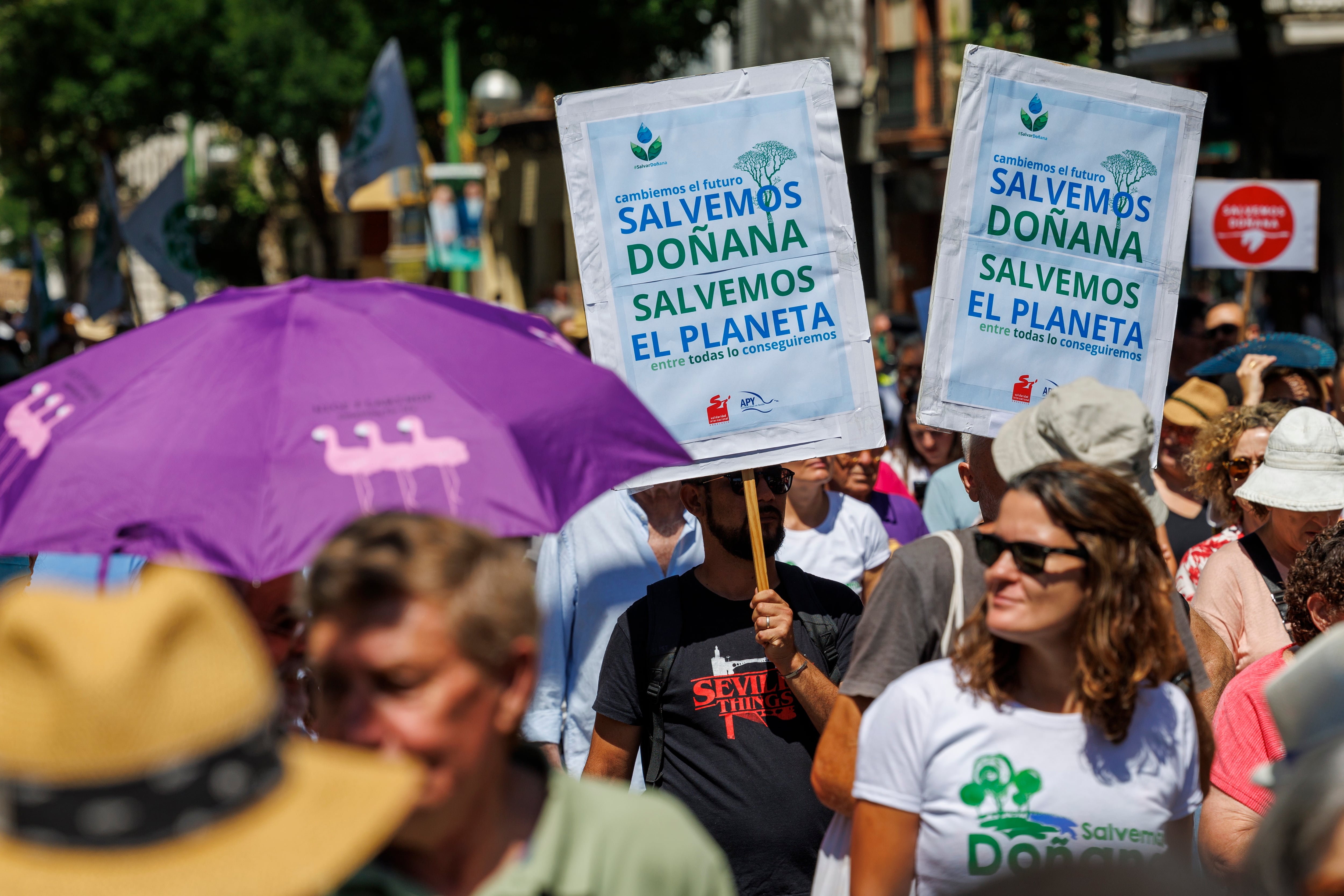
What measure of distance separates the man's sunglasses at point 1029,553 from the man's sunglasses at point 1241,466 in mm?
2595

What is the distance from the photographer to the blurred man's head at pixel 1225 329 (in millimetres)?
8969

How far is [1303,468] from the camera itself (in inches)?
177

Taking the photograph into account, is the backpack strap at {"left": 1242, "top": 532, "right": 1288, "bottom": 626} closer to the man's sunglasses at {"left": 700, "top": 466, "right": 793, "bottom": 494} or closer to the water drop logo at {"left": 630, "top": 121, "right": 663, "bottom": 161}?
the man's sunglasses at {"left": 700, "top": 466, "right": 793, "bottom": 494}

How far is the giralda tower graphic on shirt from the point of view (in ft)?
11.9

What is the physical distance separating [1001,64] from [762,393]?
1.06 meters

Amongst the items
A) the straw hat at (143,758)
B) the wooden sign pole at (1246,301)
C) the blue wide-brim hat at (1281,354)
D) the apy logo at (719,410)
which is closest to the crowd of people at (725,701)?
the straw hat at (143,758)

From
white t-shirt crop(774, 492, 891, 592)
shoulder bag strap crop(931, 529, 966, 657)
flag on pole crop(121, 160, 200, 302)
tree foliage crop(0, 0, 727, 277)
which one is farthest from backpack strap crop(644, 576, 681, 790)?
tree foliage crop(0, 0, 727, 277)

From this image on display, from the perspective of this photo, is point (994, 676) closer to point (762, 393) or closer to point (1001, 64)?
point (762, 393)

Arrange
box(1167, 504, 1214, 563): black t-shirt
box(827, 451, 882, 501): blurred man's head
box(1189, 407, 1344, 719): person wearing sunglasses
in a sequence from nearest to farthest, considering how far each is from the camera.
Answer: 1. box(1189, 407, 1344, 719): person wearing sunglasses
2. box(1167, 504, 1214, 563): black t-shirt
3. box(827, 451, 882, 501): blurred man's head

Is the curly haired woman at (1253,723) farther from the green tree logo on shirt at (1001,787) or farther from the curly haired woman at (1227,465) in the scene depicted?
the curly haired woman at (1227,465)

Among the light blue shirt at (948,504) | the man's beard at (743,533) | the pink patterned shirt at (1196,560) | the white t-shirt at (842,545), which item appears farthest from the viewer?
the light blue shirt at (948,504)

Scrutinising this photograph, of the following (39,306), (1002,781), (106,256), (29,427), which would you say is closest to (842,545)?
(1002,781)

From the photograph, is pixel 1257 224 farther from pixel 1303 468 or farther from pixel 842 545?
pixel 1303 468

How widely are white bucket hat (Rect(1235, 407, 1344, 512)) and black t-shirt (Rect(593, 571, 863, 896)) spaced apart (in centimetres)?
145
